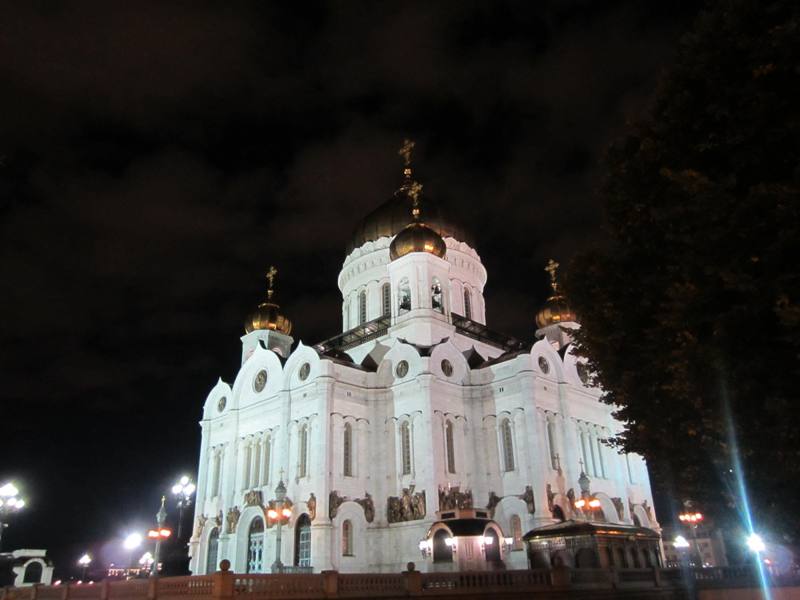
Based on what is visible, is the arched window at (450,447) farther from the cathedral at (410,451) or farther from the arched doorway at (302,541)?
the arched doorway at (302,541)

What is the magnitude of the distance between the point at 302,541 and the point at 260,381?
8.93 meters

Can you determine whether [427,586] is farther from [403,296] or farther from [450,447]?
[403,296]

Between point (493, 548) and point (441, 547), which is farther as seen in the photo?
point (493, 548)

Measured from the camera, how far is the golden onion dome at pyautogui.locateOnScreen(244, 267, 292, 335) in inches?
1513

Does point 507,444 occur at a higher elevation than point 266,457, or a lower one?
lower

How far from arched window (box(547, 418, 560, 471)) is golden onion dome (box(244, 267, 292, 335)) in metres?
17.2

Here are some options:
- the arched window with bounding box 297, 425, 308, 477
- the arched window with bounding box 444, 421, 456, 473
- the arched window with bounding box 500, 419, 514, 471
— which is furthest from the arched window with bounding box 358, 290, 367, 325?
the arched window with bounding box 500, 419, 514, 471

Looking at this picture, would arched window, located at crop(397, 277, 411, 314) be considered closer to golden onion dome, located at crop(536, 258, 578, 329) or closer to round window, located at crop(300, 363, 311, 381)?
round window, located at crop(300, 363, 311, 381)

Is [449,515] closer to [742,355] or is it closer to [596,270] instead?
[596,270]

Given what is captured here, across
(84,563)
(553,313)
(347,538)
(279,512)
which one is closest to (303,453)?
(279,512)

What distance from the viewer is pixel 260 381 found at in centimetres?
3319

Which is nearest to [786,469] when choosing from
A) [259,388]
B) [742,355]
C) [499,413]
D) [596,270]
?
[742,355]

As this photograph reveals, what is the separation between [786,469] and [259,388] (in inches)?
1066

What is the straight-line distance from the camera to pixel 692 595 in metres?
20.2
